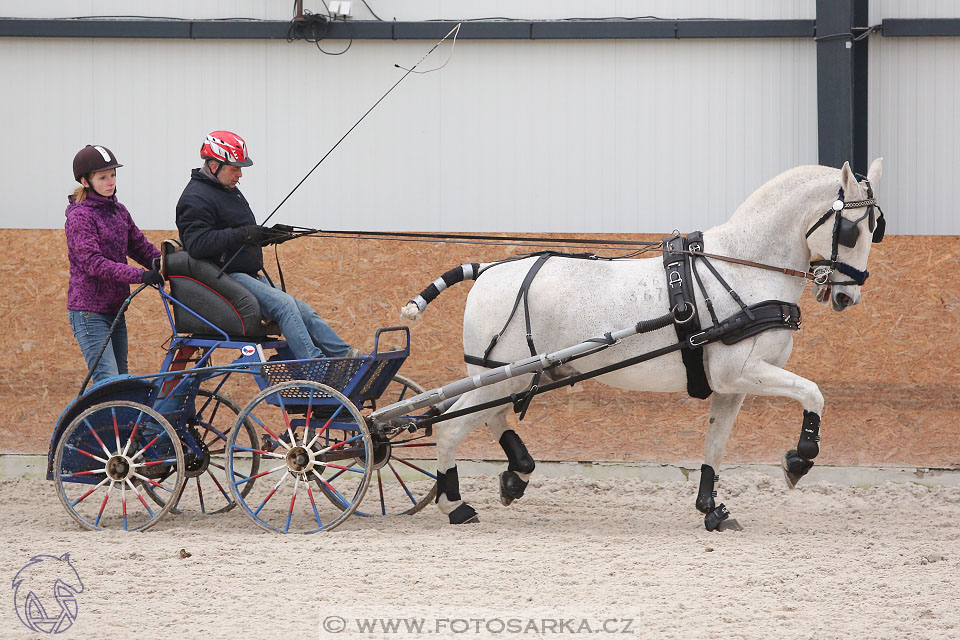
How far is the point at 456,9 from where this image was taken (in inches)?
311

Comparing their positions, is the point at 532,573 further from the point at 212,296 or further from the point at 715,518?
the point at 212,296

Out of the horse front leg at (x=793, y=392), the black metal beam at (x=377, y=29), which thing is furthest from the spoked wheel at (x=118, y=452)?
the black metal beam at (x=377, y=29)

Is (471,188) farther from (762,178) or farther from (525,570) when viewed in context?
(525,570)

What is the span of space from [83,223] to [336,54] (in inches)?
124

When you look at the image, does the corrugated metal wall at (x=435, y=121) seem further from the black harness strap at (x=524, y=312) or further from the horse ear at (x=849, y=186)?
the horse ear at (x=849, y=186)

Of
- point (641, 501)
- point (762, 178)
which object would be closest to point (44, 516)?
point (641, 501)

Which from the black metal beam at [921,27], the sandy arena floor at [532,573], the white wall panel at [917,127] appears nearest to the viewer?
the sandy arena floor at [532,573]

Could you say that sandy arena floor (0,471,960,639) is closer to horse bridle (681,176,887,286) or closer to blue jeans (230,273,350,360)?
blue jeans (230,273,350,360)

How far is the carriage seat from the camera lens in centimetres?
523

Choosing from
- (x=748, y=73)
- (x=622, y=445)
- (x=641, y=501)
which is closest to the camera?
(x=641, y=501)

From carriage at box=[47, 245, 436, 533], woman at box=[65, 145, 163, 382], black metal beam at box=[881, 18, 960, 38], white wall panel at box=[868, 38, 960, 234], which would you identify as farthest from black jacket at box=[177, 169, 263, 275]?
black metal beam at box=[881, 18, 960, 38]

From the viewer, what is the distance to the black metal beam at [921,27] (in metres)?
7.46

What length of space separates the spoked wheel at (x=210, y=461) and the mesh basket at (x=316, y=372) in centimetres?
30

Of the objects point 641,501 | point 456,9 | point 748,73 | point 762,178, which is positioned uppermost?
point 456,9
